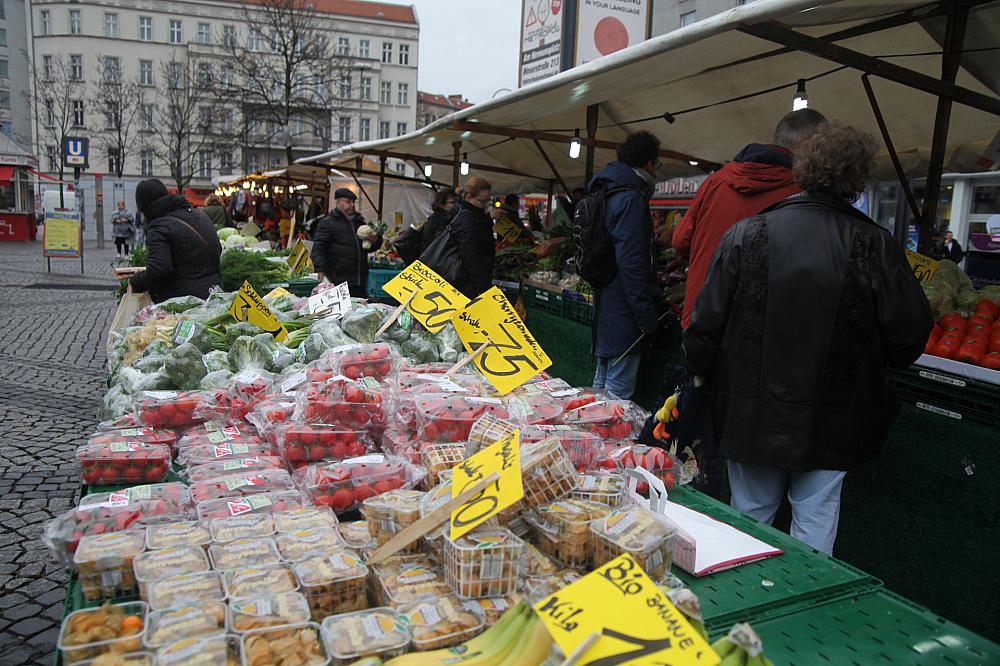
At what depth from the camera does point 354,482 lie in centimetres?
210

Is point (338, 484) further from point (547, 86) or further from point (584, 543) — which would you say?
point (547, 86)

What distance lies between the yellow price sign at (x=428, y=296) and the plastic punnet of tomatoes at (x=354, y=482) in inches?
54.4

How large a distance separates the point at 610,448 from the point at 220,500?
1.25 m

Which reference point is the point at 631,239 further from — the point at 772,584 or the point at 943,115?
the point at 772,584

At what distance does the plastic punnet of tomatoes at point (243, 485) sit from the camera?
6.72 feet

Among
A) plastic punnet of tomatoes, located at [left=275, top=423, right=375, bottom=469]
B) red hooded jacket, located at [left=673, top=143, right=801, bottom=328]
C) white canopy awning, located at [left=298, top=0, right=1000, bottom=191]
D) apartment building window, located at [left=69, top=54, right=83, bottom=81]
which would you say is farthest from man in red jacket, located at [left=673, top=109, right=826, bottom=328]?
apartment building window, located at [left=69, top=54, right=83, bottom=81]

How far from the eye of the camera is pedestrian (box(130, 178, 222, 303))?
17.2 feet

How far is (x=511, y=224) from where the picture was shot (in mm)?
9711

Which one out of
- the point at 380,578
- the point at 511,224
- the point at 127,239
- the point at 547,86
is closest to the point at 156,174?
the point at 127,239

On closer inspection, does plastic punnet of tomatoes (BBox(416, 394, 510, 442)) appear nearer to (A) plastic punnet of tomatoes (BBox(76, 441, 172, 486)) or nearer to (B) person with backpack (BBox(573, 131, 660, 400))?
(A) plastic punnet of tomatoes (BBox(76, 441, 172, 486))

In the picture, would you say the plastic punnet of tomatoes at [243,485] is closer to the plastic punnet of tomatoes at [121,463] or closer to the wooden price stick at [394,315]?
the plastic punnet of tomatoes at [121,463]

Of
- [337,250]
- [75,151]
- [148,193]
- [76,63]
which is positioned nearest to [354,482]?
[148,193]

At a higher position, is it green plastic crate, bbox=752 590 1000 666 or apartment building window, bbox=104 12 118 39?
apartment building window, bbox=104 12 118 39

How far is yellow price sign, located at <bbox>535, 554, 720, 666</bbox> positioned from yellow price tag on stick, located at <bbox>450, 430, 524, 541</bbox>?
30 cm
